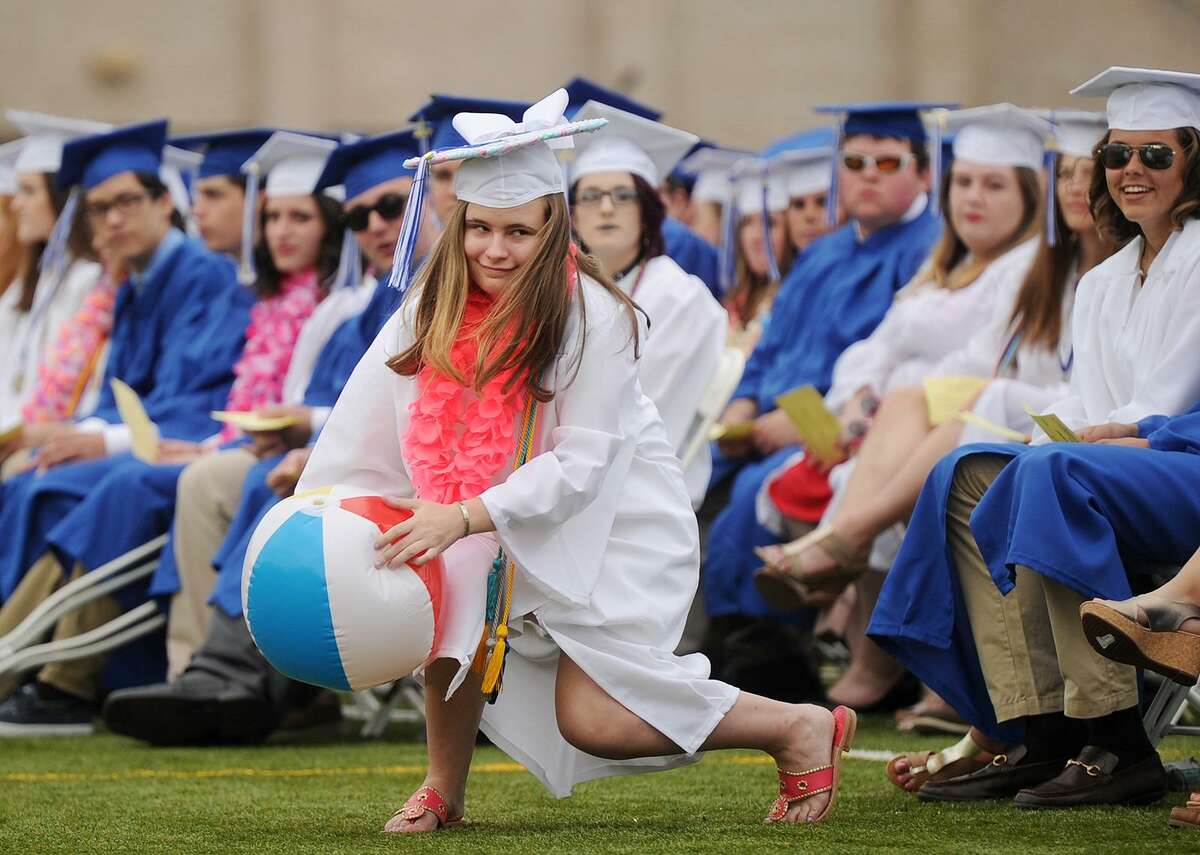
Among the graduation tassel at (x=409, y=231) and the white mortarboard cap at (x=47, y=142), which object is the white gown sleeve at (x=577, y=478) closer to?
the graduation tassel at (x=409, y=231)

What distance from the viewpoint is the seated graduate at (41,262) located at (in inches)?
338

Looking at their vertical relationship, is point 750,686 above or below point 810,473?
below

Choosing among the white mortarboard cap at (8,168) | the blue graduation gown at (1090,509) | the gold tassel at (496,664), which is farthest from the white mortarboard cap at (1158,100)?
the white mortarboard cap at (8,168)

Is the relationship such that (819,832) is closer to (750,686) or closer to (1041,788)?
(1041,788)

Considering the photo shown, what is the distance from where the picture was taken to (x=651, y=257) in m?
6.61

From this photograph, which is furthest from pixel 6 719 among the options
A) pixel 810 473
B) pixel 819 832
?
pixel 819 832

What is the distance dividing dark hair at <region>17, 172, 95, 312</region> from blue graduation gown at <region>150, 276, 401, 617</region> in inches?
70.7

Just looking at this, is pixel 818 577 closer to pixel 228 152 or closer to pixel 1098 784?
pixel 1098 784

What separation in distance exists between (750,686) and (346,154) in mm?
2312

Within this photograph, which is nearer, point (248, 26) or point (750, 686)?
point (750, 686)

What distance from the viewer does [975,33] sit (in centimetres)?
1778

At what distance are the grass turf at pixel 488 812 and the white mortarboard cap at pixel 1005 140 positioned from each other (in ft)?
6.43

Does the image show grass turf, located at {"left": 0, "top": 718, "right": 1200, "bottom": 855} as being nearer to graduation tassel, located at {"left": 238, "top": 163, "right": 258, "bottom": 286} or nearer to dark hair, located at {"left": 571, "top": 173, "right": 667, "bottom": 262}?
dark hair, located at {"left": 571, "top": 173, "right": 667, "bottom": 262}

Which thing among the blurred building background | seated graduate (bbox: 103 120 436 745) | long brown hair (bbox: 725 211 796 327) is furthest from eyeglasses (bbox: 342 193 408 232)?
the blurred building background
